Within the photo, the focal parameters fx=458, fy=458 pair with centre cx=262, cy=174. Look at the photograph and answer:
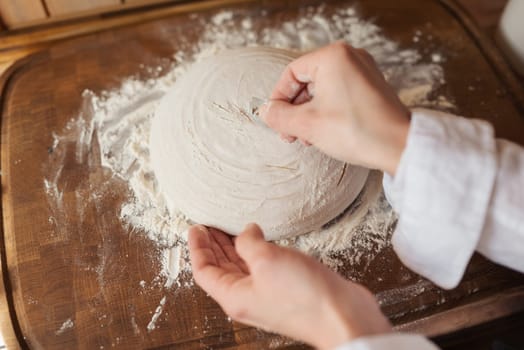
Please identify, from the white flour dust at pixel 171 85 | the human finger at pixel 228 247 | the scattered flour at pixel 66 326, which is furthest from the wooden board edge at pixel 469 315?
the scattered flour at pixel 66 326

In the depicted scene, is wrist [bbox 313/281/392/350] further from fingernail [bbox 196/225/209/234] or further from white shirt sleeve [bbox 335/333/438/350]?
fingernail [bbox 196/225/209/234]

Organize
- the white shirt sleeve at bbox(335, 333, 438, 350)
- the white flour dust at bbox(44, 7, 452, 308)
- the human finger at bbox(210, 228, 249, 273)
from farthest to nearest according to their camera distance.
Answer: the white flour dust at bbox(44, 7, 452, 308)
the human finger at bbox(210, 228, 249, 273)
the white shirt sleeve at bbox(335, 333, 438, 350)

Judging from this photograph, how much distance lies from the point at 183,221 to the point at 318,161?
0.26 metres

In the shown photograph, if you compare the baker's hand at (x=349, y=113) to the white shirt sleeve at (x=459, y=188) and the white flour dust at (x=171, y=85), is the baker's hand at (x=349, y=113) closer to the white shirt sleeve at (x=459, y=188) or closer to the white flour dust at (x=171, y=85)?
the white shirt sleeve at (x=459, y=188)

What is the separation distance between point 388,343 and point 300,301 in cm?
10

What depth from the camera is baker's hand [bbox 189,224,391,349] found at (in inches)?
20.2

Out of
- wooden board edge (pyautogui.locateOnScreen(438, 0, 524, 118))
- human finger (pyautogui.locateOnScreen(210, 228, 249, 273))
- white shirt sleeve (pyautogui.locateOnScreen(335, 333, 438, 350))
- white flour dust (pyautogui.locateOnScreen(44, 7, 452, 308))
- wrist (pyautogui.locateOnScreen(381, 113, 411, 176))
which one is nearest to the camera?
white shirt sleeve (pyautogui.locateOnScreen(335, 333, 438, 350))

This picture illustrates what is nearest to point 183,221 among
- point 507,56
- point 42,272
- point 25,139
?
point 42,272

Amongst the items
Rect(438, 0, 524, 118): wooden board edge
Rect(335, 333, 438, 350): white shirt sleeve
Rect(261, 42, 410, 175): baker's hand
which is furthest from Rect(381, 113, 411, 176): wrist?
Rect(438, 0, 524, 118): wooden board edge

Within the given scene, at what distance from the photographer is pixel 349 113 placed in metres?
0.60

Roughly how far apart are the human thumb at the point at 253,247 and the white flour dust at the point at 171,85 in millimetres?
207

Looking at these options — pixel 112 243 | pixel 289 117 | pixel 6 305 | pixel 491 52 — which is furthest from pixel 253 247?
pixel 491 52

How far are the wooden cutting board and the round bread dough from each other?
12 cm

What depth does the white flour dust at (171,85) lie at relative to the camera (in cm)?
80
